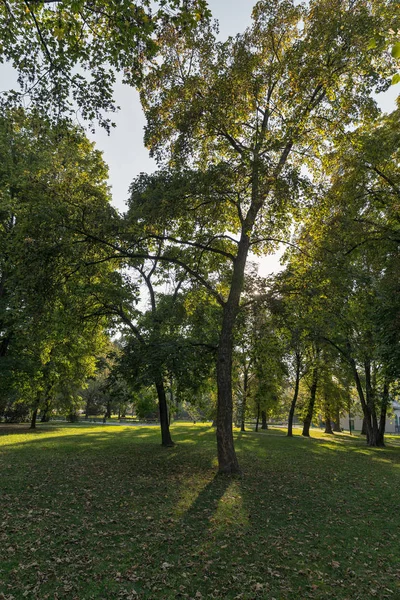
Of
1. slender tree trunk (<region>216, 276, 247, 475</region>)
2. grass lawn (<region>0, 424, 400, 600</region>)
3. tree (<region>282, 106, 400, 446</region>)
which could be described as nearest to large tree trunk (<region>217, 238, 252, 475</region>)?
slender tree trunk (<region>216, 276, 247, 475</region>)

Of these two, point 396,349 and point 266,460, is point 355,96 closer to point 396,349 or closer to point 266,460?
point 396,349

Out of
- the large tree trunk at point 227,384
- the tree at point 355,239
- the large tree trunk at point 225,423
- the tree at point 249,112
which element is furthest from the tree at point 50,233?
the tree at point 355,239

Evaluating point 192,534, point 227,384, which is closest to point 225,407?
point 227,384

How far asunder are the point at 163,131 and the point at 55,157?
907cm

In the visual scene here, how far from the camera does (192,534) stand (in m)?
6.61

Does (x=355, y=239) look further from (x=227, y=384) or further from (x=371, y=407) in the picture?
(x=371, y=407)

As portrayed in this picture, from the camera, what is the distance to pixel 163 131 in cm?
1246

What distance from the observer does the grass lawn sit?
15.9 ft

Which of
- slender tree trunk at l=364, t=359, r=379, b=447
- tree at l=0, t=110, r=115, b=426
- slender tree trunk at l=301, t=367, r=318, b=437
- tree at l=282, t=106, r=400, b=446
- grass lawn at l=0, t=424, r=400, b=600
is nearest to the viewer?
grass lawn at l=0, t=424, r=400, b=600

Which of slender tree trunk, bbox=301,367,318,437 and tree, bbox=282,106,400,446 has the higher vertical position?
tree, bbox=282,106,400,446

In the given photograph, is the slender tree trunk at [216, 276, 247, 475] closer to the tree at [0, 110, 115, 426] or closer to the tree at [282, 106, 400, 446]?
the tree at [282, 106, 400, 446]

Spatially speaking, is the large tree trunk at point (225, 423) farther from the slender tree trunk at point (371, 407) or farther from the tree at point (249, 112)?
the slender tree trunk at point (371, 407)

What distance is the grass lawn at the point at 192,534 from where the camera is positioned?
4.85 meters

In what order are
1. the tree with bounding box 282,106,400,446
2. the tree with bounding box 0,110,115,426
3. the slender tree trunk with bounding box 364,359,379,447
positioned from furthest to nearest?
the slender tree trunk with bounding box 364,359,379,447
the tree with bounding box 282,106,400,446
the tree with bounding box 0,110,115,426
